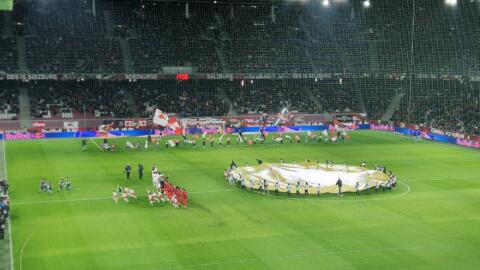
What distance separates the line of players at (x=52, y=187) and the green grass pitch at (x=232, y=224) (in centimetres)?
57

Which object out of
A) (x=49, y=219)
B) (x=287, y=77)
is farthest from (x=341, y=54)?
(x=49, y=219)

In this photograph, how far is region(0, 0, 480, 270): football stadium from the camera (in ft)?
89.2

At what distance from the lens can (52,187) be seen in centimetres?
3831

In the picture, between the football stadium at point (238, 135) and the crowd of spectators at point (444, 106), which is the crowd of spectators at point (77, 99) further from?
the crowd of spectators at point (444, 106)

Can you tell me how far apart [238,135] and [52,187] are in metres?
28.1

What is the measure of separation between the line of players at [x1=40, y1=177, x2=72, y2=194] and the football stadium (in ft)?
0.48

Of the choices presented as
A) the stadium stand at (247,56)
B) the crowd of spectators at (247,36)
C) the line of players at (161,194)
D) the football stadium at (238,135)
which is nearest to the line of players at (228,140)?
the football stadium at (238,135)

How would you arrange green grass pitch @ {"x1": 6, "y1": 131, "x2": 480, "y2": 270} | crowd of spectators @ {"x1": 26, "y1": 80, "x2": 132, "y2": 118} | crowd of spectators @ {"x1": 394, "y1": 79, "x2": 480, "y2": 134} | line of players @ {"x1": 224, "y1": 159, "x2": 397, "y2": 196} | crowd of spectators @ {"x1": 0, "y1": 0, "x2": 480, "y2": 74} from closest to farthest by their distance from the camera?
green grass pitch @ {"x1": 6, "y1": 131, "x2": 480, "y2": 270}, line of players @ {"x1": 224, "y1": 159, "x2": 397, "y2": 196}, crowd of spectators @ {"x1": 394, "y1": 79, "x2": 480, "y2": 134}, crowd of spectators @ {"x1": 26, "y1": 80, "x2": 132, "y2": 118}, crowd of spectators @ {"x1": 0, "y1": 0, "x2": 480, "y2": 74}

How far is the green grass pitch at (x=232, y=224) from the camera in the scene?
81.6 ft

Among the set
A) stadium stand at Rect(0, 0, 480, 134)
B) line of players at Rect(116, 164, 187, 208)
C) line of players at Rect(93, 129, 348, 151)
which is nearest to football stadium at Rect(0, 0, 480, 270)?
line of players at Rect(116, 164, 187, 208)

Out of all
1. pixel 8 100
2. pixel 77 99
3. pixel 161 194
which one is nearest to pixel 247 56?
pixel 77 99

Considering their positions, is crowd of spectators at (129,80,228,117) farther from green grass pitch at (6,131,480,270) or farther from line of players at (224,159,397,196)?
line of players at (224,159,397,196)

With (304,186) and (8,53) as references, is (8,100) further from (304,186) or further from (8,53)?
(304,186)

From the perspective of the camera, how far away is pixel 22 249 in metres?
26.0
